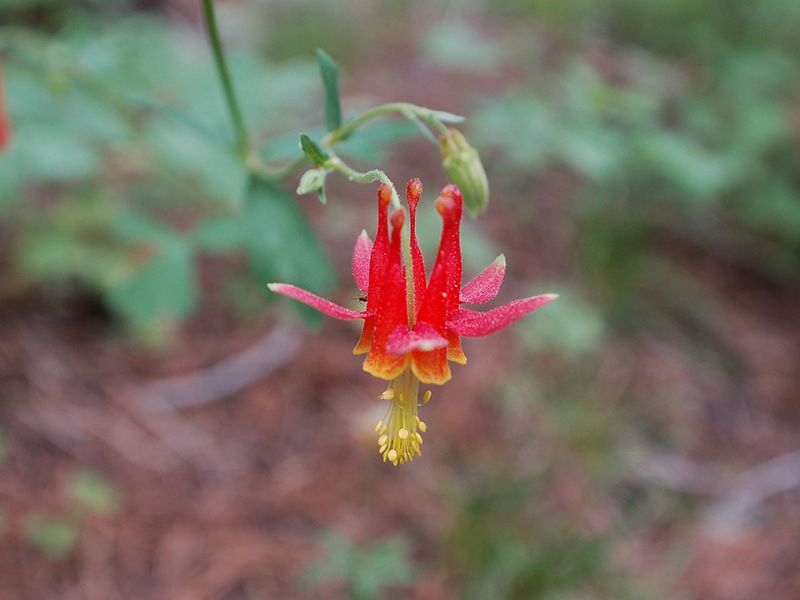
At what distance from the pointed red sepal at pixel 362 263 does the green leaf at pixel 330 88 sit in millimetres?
293

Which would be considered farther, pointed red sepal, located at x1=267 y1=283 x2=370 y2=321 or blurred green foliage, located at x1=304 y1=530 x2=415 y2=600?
blurred green foliage, located at x1=304 y1=530 x2=415 y2=600

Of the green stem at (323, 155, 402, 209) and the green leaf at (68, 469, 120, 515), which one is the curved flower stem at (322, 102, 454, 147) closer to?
the green stem at (323, 155, 402, 209)

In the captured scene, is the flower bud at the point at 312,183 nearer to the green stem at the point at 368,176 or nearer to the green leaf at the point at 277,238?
the green stem at the point at 368,176

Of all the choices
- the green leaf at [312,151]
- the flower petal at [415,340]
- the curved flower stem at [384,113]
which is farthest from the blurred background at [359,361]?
the flower petal at [415,340]

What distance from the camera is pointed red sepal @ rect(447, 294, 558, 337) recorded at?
1169mm

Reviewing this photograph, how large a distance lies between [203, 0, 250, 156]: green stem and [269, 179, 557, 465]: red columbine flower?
553 millimetres

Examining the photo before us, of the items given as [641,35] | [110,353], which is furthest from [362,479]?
[641,35]

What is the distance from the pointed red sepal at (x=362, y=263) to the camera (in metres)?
1.29

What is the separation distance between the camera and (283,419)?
9.44ft

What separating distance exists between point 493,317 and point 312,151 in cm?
40

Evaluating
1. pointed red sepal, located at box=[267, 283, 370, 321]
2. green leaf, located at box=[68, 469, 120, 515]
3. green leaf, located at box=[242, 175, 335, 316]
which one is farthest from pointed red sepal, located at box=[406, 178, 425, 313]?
green leaf, located at box=[68, 469, 120, 515]

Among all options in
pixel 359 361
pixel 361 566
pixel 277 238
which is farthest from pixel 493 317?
pixel 359 361

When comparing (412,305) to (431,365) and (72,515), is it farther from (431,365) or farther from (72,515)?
(72,515)

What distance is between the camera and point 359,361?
3.01m
